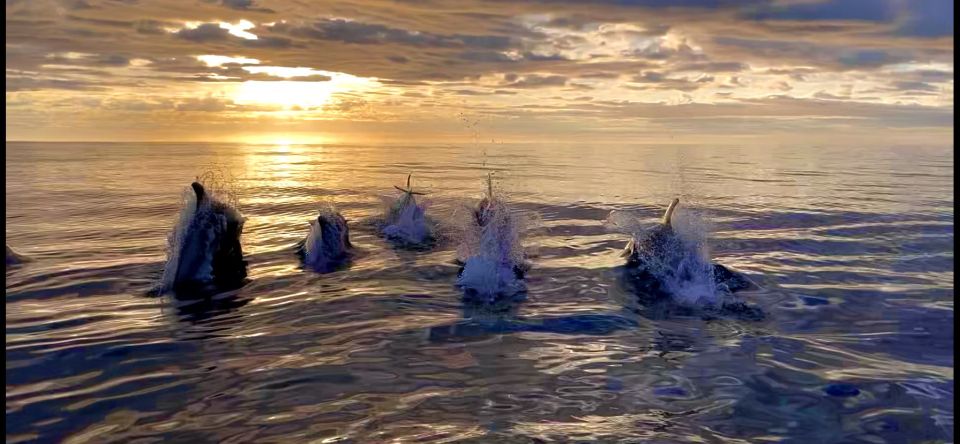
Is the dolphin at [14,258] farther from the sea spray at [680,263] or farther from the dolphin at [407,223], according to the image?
the sea spray at [680,263]

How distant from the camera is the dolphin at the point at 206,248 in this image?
39.9ft

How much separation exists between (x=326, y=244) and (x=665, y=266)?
696 centimetres

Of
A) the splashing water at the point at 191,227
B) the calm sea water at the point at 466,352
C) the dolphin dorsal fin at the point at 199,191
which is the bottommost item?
the calm sea water at the point at 466,352

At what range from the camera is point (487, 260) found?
12469 millimetres

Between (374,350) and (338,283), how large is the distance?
4.03 meters

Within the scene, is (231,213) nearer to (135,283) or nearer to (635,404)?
(135,283)

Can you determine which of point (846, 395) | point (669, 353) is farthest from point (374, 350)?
point (846, 395)

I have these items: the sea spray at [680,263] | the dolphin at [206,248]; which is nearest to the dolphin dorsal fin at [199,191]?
the dolphin at [206,248]

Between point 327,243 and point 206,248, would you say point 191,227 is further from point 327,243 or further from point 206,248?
point 327,243

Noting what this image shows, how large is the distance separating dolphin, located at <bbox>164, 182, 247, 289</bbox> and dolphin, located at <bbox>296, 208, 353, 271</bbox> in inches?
64.7

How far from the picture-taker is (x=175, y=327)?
958cm

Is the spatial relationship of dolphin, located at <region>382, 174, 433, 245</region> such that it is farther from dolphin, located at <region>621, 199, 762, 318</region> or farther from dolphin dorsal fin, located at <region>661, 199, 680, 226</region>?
dolphin dorsal fin, located at <region>661, 199, 680, 226</region>

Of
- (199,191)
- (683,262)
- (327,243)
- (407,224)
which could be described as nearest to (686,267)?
(683,262)

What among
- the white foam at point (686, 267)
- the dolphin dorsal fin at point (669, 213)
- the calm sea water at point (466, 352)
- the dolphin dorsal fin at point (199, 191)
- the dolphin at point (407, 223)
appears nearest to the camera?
the calm sea water at point (466, 352)
